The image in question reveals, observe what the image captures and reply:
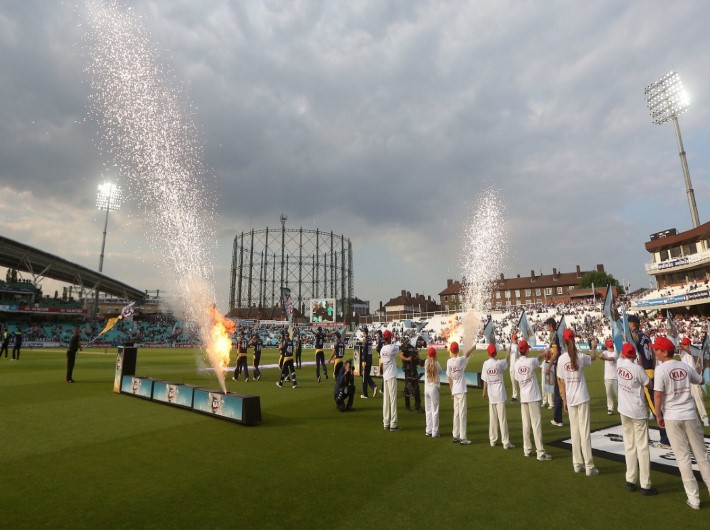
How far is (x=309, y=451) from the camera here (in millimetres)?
7609

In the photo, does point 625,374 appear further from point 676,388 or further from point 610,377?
point 610,377

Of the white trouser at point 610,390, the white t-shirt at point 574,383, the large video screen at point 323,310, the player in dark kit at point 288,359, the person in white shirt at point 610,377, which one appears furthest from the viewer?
the large video screen at point 323,310

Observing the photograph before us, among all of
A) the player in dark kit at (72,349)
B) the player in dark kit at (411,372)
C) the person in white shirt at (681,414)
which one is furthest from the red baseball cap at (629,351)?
the player in dark kit at (72,349)

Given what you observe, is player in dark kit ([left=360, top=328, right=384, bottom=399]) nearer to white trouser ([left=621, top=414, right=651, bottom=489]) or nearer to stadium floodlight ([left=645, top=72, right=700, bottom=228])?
white trouser ([left=621, top=414, right=651, bottom=489])

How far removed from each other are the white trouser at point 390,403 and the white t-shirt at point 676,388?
17.8 feet

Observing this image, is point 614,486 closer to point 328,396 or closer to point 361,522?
point 361,522

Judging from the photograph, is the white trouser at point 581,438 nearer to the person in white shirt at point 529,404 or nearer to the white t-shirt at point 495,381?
the person in white shirt at point 529,404

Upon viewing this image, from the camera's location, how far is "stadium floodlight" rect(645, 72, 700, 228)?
47.5m

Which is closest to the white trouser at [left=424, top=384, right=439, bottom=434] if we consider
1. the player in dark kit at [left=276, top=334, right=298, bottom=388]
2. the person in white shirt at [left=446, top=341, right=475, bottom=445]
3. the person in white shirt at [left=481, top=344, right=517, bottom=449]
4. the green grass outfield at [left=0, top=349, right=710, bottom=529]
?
the green grass outfield at [left=0, top=349, right=710, bottom=529]

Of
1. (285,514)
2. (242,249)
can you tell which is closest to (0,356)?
(285,514)

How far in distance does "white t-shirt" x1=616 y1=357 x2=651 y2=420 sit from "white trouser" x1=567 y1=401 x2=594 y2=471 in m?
0.68

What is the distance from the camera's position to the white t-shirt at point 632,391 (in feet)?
18.3

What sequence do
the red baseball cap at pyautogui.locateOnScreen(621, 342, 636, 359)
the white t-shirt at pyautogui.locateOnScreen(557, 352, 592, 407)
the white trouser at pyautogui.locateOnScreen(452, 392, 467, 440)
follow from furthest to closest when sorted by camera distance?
the white trouser at pyautogui.locateOnScreen(452, 392, 467, 440) → the white t-shirt at pyautogui.locateOnScreen(557, 352, 592, 407) → the red baseball cap at pyautogui.locateOnScreen(621, 342, 636, 359)

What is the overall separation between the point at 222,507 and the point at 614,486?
576 centimetres
